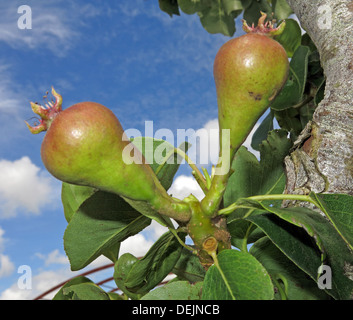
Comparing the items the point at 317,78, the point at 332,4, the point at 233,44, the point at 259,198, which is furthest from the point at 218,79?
the point at 317,78

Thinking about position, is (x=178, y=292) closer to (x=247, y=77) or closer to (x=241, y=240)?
(x=241, y=240)

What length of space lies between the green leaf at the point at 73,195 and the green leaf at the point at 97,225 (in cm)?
12

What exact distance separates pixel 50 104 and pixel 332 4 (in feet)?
1.97

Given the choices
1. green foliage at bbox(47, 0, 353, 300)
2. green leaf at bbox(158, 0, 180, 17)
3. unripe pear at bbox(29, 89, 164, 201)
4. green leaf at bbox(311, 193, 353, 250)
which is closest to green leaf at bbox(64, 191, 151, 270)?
green foliage at bbox(47, 0, 353, 300)

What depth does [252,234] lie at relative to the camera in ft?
1.98

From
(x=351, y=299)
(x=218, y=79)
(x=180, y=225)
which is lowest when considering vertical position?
(x=351, y=299)

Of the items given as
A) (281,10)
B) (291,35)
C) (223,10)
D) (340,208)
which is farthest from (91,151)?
(223,10)

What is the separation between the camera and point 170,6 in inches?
63.2

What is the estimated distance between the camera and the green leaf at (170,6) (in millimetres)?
1590

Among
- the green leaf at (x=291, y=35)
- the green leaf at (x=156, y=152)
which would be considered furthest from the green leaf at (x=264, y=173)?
the green leaf at (x=291, y=35)

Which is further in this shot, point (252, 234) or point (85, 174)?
point (252, 234)

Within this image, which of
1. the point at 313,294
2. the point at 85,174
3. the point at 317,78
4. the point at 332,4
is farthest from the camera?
the point at 317,78

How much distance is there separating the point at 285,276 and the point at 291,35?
826mm

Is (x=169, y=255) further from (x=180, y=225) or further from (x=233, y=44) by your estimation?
(x=233, y=44)
